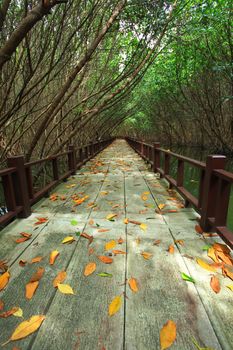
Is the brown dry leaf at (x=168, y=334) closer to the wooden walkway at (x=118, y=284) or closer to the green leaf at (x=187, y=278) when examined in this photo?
the wooden walkway at (x=118, y=284)

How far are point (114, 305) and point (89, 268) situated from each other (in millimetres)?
480

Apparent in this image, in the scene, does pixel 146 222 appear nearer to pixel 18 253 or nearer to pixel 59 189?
pixel 18 253

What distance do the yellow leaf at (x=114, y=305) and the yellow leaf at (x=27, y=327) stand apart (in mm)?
457

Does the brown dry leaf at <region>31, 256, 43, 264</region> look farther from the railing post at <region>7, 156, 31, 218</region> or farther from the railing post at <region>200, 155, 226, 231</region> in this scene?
the railing post at <region>200, 155, 226, 231</region>

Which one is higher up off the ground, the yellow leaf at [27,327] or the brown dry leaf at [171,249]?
the yellow leaf at [27,327]

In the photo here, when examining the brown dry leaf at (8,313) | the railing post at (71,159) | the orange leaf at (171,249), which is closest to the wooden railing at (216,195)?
the orange leaf at (171,249)

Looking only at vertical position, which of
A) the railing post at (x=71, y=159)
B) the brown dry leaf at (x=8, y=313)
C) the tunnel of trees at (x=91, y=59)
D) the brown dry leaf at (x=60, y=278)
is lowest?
the brown dry leaf at (x=60, y=278)

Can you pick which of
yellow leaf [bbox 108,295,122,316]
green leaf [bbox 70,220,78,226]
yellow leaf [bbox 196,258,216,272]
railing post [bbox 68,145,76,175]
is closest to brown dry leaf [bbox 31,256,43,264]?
green leaf [bbox 70,220,78,226]

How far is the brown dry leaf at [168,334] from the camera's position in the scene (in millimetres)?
1245

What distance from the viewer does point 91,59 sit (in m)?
4.86

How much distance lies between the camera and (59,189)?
4.75m

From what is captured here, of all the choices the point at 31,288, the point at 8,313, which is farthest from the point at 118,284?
the point at 8,313

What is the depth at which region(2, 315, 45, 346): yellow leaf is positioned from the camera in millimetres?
1305

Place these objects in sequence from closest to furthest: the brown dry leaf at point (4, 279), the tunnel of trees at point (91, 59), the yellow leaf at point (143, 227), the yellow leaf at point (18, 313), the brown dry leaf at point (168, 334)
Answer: the brown dry leaf at point (168, 334) → the yellow leaf at point (18, 313) → the brown dry leaf at point (4, 279) → the yellow leaf at point (143, 227) → the tunnel of trees at point (91, 59)
